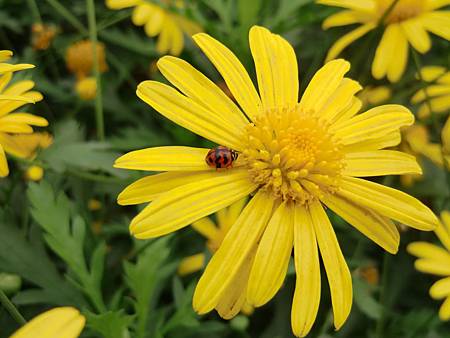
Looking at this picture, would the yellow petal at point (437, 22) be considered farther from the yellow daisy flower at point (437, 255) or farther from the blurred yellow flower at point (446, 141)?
the yellow daisy flower at point (437, 255)

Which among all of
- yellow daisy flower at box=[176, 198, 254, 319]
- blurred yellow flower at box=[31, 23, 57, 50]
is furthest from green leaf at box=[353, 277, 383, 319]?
blurred yellow flower at box=[31, 23, 57, 50]

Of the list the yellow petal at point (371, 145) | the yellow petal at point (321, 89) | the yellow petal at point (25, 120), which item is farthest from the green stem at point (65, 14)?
the yellow petal at point (371, 145)

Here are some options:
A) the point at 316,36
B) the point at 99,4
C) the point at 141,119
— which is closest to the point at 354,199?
the point at 141,119

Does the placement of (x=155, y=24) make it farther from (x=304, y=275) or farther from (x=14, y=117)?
(x=304, y=275)

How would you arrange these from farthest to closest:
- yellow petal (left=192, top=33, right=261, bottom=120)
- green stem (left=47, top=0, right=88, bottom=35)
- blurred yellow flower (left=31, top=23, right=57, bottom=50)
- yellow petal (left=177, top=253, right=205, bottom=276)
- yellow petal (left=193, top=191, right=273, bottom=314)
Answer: blurred yellow flower (left=31, top=23, right=57, bottom=50) → green stem (left=47, top=0, right=88, bottom=35) → yellow petal (left=177, top=253, right=205, bottom=276) → yellow petal (left=192, top=33, right=261, bottom=120) → yellow petal (left=193, top=191, right=273, bottom=314)

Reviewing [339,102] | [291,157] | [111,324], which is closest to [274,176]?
[291,157]

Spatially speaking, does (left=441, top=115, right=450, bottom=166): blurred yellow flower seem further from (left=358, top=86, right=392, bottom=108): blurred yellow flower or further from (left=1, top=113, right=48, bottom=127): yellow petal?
(left=1, top=113, right=48, bottom=127): yellow petal

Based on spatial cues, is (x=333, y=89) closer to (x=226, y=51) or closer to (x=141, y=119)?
(x=226, y=51)
